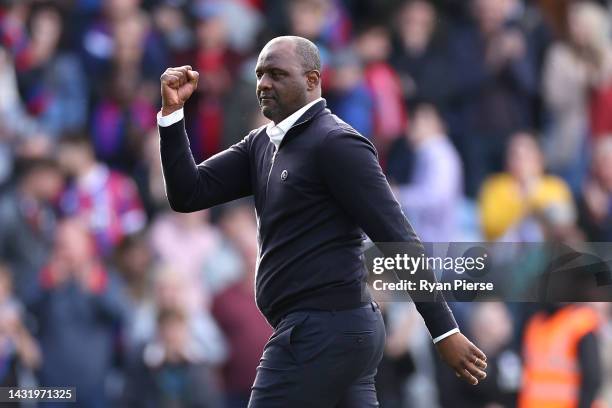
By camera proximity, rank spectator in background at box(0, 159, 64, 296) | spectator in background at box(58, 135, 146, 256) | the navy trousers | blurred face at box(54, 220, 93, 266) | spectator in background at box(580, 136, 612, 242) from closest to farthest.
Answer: the navy trousers → blurred face at box(54, 220, 93, 266) → spectator in background at box(0, 159, 64, 296) → spectator in background at box(580, 136, 612, 242) → spectator in background at box(58, 135, 146, 256)

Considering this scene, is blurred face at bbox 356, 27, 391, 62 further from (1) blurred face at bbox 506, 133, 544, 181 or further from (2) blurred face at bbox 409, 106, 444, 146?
(1) blurred face at bbox 506, 133, 544, 181

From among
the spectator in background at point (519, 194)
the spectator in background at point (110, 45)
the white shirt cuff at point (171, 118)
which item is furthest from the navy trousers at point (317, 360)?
the spectator in background at point (110, 45)

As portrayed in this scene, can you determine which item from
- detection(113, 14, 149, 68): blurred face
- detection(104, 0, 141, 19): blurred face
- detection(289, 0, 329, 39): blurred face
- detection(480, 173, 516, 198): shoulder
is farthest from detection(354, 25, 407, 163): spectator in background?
detection(104, 0, 141, 19): blurred face

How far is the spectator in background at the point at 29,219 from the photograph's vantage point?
10.2 m

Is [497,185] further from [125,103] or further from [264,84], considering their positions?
[264,84]

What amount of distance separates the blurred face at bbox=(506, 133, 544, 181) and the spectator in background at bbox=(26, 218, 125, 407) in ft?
10.6

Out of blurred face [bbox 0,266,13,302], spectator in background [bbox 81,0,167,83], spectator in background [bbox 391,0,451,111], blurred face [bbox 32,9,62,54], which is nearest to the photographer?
blurred face [bbox 0,266,13,302]

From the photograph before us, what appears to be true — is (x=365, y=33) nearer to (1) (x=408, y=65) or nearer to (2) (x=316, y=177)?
(1) (x=408, y=65)

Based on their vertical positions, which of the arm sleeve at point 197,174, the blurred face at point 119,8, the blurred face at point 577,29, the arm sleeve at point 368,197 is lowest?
the arm sleeve at point 368,197

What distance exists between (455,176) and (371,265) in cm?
550

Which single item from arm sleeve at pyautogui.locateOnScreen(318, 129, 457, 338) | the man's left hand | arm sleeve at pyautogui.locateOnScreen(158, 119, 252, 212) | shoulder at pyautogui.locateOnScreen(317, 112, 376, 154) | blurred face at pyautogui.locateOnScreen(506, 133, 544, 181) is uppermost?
blurred face at pyautogui.locateOnScreen(506, 133, 544, 181)

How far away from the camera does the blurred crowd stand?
9508 mm

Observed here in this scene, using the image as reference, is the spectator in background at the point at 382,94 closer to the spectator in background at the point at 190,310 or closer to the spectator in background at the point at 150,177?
the spectator in background at the point at 150,177

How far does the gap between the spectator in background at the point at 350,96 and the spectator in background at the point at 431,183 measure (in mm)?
366
